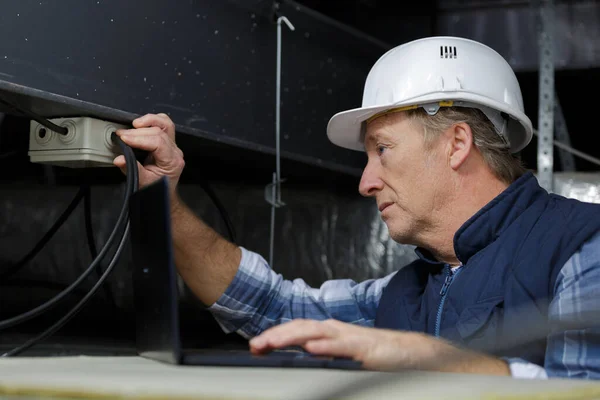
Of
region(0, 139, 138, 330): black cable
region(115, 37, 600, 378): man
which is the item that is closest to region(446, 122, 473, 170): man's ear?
region(115, 37, 600, 378): man

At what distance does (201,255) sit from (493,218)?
1.84 feet


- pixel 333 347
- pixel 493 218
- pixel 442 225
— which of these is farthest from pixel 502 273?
pixel 333 347

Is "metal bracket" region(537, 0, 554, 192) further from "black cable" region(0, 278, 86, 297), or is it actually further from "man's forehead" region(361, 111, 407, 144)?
"black cable" region(0, 278, 86, 297)

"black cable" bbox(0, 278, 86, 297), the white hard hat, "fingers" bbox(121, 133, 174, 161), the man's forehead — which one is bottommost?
"black cable" bbox(0, 278, 86, 297)

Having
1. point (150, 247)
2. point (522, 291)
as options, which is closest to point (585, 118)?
point (522, 291)

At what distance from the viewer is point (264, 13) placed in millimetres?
1562

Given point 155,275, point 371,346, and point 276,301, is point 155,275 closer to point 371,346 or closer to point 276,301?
point 371,346

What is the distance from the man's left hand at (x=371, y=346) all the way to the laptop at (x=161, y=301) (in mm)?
17

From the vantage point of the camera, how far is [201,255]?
151 cm

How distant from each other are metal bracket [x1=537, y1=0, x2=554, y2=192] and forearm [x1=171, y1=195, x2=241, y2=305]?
82 cm

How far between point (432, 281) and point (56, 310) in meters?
1.05

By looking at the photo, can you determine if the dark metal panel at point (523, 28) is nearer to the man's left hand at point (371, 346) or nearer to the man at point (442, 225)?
the man at point (442, 225)

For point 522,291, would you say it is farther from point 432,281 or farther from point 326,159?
point 326,159

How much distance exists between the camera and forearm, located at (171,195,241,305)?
1484 mm
